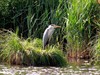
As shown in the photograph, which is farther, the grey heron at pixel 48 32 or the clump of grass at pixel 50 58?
the grey heron at pixel 48 32

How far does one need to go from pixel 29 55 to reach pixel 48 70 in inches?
37.1

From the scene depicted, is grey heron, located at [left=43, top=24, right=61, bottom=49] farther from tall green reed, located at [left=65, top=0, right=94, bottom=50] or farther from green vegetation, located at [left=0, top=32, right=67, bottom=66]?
green vegetation, located at [left=0, top=32, right=67, bottom=66]

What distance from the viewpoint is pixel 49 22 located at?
1510cm

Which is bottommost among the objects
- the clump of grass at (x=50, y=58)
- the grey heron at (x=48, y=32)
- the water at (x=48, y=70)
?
the water at (x=48, y=70)

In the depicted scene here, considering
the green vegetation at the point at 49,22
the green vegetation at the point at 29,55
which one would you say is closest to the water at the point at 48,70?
the green vegetation at the point at 29,55

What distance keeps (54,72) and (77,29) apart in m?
2.98

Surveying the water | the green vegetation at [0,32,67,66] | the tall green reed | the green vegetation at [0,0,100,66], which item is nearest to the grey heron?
the green vegetation at [0,0,100,66]

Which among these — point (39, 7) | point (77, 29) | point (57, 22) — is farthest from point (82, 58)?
point (39, 7)

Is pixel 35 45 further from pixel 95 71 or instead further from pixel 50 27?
pixel 95 71

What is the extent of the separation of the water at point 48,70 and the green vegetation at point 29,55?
322 mm

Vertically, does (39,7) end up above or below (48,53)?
above

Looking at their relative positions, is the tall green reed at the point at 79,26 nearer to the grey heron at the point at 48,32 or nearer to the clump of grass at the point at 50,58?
the grey heron at the point at 48,32

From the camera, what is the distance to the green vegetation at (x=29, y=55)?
39.6ft

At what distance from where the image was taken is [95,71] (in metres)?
11.3
